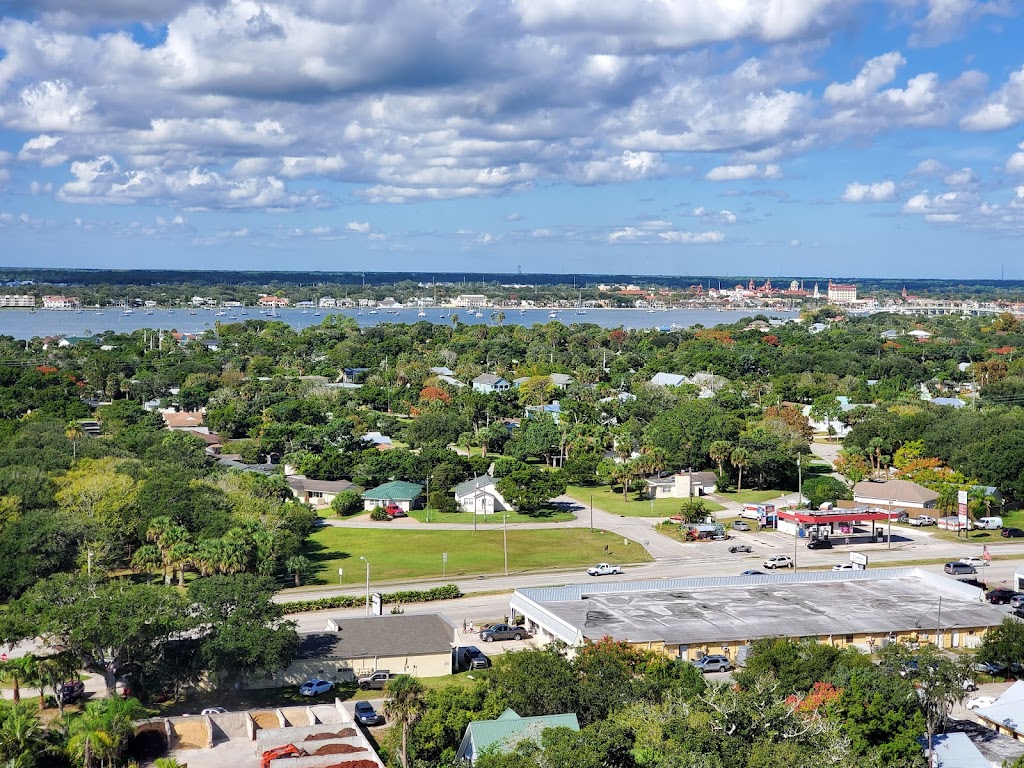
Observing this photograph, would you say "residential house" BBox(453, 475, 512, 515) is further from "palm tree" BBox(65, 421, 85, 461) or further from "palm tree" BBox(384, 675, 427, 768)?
"palm tree" BBox(384, 675, 427, 768)

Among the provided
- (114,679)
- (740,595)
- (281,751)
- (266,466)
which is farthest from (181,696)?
(266,466)

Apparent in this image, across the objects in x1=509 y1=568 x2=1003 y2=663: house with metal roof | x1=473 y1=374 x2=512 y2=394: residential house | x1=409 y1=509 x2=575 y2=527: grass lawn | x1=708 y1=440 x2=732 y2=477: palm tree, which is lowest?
x1=409 y1=509 x2=575 y2=527: grass lawn

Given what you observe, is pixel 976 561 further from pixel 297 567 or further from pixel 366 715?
pixel 366 715

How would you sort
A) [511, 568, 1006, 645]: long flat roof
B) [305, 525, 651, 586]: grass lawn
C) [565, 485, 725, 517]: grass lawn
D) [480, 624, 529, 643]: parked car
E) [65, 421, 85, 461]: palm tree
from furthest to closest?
[565, 485, 725, 517]: grass lawn < [65, 421, 85, 461]: palm tree < [305, 525, 651, 586]: grass lawn < [480, 624, 529, 643]: parked car < [511, 568, 1006, 645]: long flat roof

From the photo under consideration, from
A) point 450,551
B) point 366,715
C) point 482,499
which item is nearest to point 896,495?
point 482,499

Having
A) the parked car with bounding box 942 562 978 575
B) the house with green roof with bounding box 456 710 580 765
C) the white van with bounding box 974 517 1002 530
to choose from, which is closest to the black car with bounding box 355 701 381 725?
the house with green roof with bounding box 456 710 580 765

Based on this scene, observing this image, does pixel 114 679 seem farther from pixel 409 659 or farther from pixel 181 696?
pixel 409 659

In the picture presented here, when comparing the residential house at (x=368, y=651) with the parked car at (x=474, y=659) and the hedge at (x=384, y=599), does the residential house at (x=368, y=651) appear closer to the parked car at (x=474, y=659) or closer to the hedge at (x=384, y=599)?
the parked car at (x=474, y=659)

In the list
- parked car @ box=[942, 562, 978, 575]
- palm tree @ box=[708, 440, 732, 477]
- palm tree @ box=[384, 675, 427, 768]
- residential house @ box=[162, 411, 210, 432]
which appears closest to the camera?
palm tree @ box=[384, 675, 427, 768]

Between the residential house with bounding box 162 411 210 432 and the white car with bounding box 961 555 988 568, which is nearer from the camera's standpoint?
the white car with bounding box 961 555 988 568
